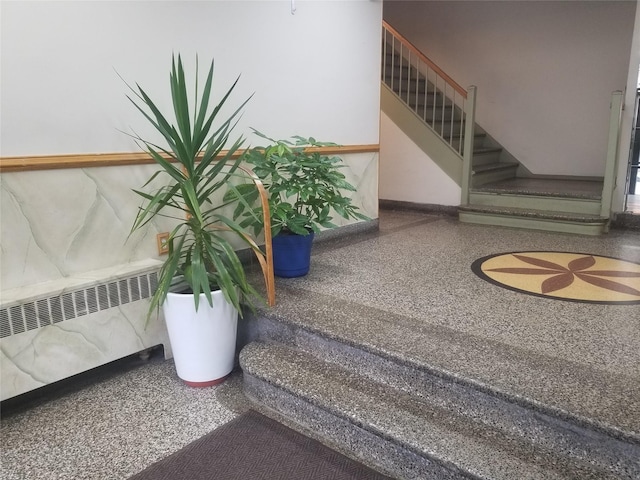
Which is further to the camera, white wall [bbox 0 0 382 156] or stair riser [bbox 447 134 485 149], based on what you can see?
stair riser [bbox 447 134 485 149]

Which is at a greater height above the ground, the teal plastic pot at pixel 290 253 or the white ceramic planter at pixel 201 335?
the teal plastic pot at pixel 290 253

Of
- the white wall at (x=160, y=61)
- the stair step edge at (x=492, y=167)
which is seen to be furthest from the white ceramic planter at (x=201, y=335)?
the stair step edge at (x=492, y=167)

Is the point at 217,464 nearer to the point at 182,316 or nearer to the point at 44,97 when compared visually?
the point at 182,316

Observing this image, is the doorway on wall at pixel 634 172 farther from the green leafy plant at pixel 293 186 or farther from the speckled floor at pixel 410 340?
the green leafy plant at pixel 293 186

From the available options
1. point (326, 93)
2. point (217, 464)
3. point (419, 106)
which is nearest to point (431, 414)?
point (217, 464)

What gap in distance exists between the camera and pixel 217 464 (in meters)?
1.70

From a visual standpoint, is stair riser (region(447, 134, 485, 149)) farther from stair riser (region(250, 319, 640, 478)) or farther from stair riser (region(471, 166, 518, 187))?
stair riser (region(250, 319, 640, 478))

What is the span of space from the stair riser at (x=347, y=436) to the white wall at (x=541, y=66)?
4903 mm

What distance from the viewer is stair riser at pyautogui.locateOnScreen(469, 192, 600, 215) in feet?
13.9

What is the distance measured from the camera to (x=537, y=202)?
4.51 metres

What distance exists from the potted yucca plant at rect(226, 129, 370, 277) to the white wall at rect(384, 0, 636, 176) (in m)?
3.92

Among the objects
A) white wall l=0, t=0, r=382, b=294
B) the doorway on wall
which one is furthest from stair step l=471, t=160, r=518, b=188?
white wall l=0, t=0, r=382, b=294

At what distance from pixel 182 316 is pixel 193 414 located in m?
0.42

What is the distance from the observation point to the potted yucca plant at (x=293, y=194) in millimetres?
2602
